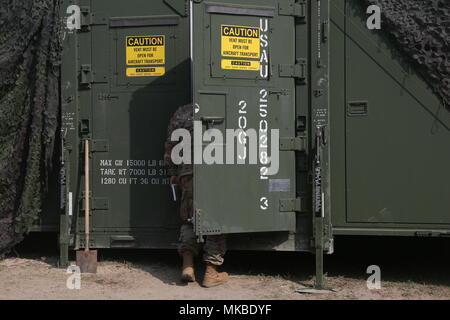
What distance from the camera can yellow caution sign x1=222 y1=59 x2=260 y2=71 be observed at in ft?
17.7

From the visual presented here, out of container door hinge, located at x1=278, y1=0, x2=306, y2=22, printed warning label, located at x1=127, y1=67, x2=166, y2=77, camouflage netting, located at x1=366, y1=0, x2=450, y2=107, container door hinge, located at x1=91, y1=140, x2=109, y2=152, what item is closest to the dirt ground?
container door hinge, located at x1=91, y1=140, x2=109, y2=152

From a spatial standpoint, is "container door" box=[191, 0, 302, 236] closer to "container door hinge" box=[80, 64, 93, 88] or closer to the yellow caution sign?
the yellow caution sign

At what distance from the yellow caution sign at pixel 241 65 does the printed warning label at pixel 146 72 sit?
0.90 m

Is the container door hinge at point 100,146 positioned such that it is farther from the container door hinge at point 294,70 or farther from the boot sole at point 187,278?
the container door hinge at point 294,70

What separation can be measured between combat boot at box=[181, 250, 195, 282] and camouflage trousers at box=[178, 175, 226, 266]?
0.17 ft

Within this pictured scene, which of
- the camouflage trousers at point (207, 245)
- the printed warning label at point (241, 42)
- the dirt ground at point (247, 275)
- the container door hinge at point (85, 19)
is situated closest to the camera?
the dirt ground at point (247, 275)

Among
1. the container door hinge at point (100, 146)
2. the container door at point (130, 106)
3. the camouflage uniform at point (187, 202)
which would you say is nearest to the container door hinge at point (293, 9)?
the container door at point (130, 106)

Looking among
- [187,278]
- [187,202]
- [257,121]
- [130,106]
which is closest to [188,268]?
[187,278]

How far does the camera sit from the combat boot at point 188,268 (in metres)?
5.43

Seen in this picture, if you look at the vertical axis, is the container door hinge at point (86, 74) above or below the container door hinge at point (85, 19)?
below

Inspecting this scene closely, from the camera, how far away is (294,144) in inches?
222

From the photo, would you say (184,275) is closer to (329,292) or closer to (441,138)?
(329,292)

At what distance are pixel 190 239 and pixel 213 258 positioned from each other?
324 millimetres

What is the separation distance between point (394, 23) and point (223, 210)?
262cm
